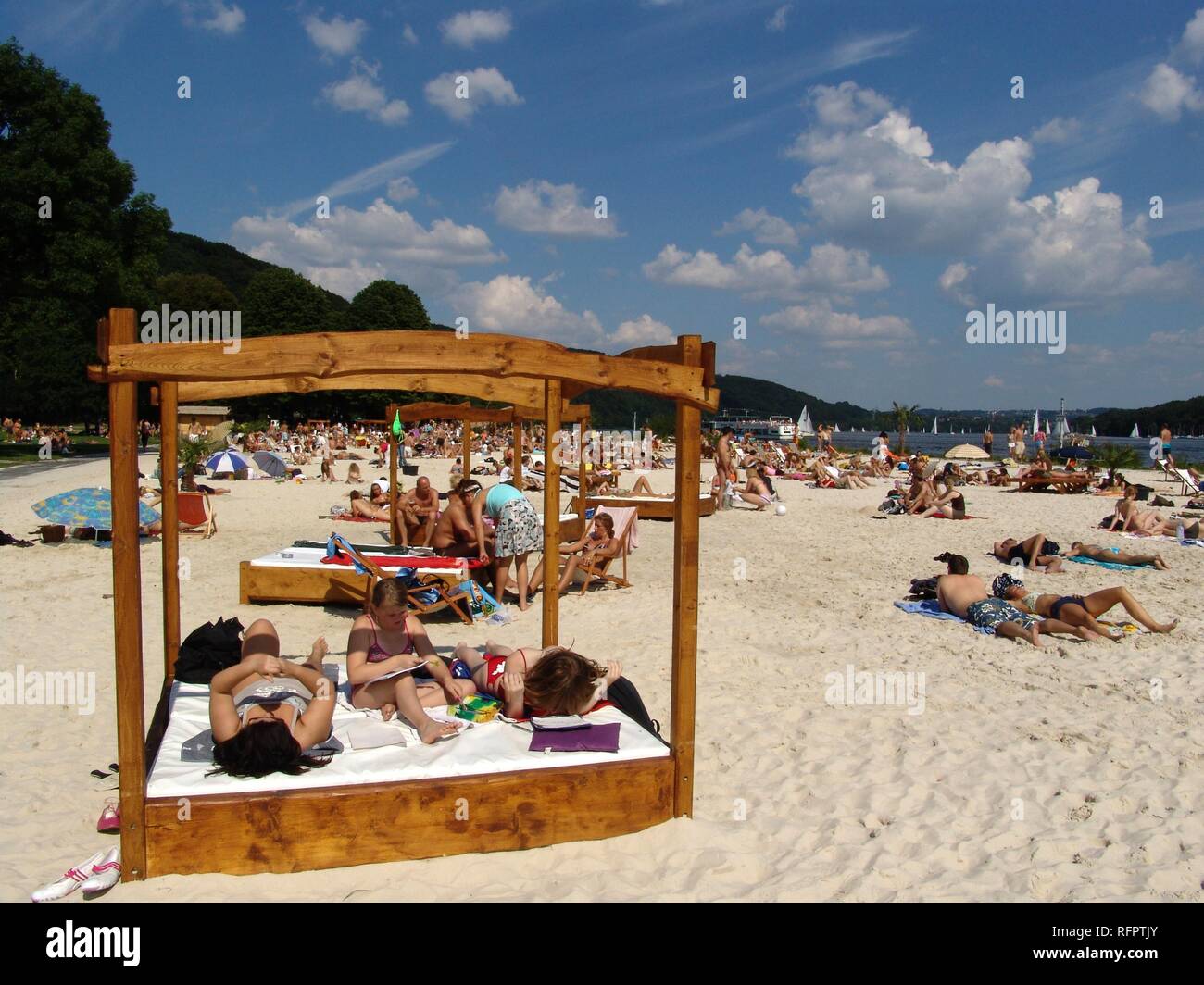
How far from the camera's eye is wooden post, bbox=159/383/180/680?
205 inches

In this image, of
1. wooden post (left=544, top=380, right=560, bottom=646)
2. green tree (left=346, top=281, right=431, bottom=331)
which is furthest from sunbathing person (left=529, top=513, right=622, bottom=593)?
green tree (left=346, top=281, right=431, bottom=331)

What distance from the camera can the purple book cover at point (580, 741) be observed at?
3988 millimetres

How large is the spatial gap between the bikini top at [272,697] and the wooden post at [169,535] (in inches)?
50.5

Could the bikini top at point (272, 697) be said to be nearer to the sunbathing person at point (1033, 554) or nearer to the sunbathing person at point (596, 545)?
the sunbathing person at point (596, 545)

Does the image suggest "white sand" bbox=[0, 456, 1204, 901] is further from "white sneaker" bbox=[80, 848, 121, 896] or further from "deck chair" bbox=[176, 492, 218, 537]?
"deck chair" bbox=[176, 492, 218, 537]

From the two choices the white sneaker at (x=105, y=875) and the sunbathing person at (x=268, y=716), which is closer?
the white sneaker at (x=105, y=875)

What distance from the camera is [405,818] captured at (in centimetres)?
361

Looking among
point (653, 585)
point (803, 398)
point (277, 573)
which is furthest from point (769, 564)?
point (803, 398)

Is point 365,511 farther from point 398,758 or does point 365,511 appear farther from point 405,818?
point 405,818

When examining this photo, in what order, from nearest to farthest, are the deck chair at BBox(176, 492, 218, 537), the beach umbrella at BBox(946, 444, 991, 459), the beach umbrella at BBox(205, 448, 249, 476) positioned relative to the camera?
the deck chair at BBox(176, 492, 218, 537)
the beach umbrella at BBox(205, 448, 249, 476)
the beach umbrella at BBox(946, 444, 991, 459)

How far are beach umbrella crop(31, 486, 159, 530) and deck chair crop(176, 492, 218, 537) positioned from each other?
90 cm

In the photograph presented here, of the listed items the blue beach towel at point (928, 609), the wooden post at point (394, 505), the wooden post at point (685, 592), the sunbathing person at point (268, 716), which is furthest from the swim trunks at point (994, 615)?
the wooden post at point (394, 505)

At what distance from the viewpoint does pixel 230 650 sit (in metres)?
5.08
